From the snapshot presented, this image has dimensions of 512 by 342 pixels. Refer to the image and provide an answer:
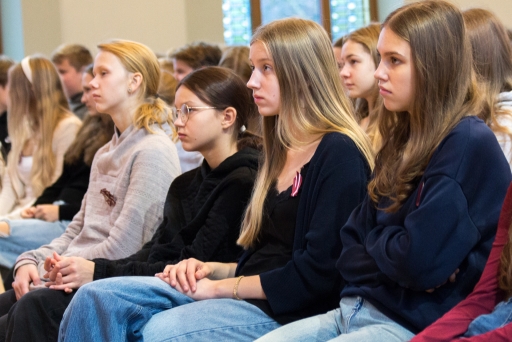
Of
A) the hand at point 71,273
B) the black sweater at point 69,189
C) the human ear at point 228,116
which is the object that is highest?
the human ear at point 228,116

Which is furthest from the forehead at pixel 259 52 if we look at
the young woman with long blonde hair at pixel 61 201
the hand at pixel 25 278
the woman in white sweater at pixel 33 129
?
the woman in white sweater at pixel 33 129

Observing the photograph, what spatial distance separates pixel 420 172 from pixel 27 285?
5.55ft

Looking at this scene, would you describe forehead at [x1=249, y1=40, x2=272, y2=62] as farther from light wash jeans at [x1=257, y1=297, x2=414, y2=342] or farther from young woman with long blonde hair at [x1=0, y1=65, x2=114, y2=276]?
young woman with long blonde hair at [x1=0, y1=65, x2=114, y2=276]

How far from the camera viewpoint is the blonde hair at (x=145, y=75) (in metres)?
2.91

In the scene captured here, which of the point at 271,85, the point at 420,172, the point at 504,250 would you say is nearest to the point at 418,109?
the point at 420,172

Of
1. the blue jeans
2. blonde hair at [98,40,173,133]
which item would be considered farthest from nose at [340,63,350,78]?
the blue jeans

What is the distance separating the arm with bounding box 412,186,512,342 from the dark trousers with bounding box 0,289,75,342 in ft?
4.28

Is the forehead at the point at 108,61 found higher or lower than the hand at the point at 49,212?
higher

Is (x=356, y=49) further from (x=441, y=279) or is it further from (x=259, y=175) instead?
(x=441, y=279)

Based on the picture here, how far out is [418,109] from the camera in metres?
1.74

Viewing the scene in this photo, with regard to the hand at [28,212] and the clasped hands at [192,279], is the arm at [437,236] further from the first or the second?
the hand at [28,212]

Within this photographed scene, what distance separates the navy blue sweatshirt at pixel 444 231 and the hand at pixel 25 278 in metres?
1.55

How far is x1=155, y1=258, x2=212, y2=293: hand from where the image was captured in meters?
2.14

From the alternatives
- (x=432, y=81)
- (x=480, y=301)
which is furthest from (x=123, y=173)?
(x=480, y=301)
